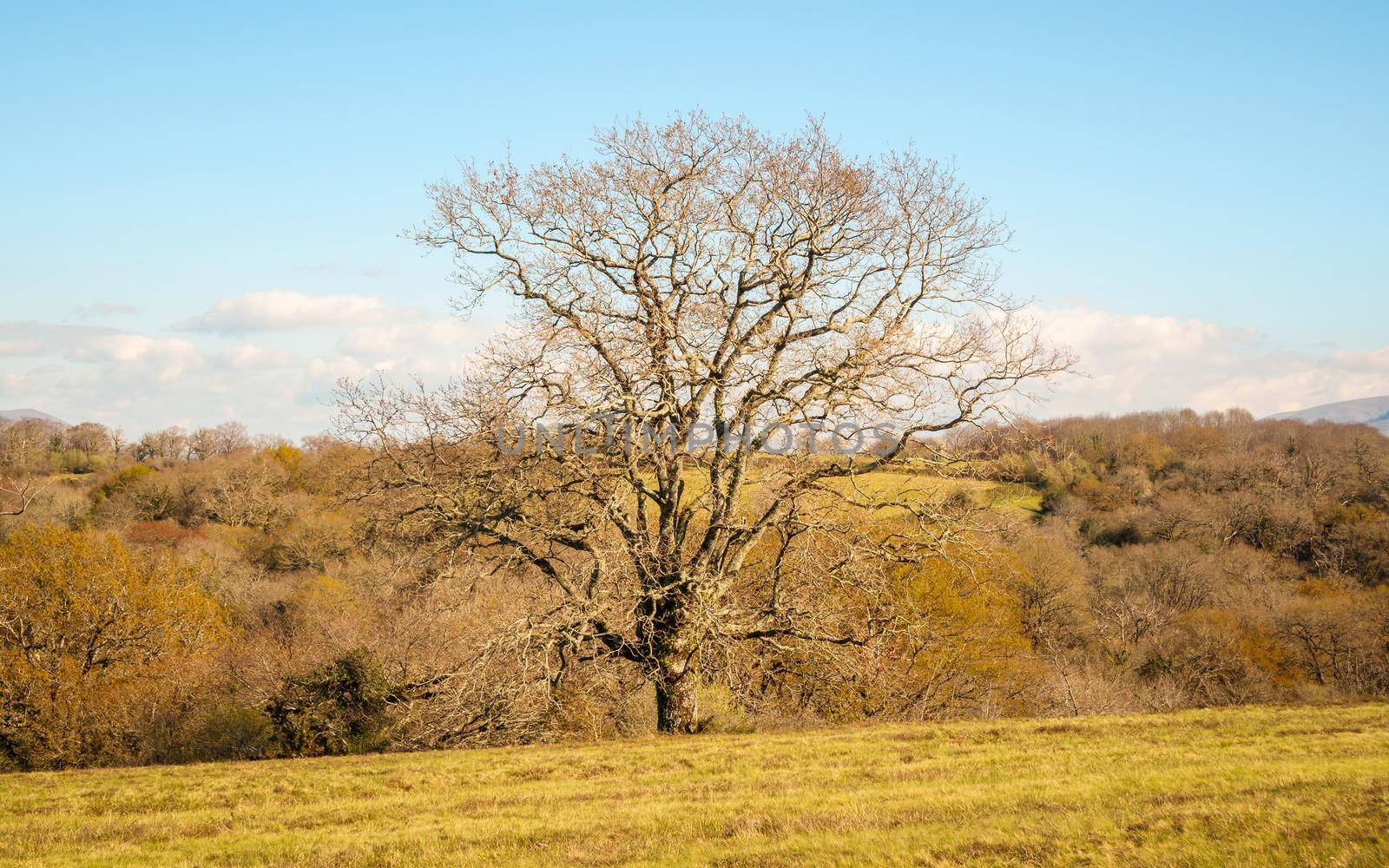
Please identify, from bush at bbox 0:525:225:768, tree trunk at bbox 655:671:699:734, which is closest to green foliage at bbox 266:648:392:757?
tree trunk at bbox 655:671:699:734

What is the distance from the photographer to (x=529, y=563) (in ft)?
60.1

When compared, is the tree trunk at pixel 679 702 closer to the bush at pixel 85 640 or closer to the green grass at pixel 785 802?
the green grass at pixel 785 802

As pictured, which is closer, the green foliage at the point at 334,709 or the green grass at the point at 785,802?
the green grass at the point at 785,802

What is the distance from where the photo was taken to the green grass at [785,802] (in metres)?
8.07

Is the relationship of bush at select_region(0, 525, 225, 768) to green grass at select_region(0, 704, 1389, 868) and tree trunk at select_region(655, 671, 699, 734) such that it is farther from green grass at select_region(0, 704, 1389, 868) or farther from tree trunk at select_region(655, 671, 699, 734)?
tree trunk at select_region(655, 671, 699, 734)

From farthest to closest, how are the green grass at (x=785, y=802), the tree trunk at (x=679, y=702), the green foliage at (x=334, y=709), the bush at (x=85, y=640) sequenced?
the bush at (x=85, y=640), the green foliage at (x=334, y=709), the tree trunk at (x=679, y=702), the green grass at (x=785, y=802)

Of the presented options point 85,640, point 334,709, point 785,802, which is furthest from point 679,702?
point 85,640

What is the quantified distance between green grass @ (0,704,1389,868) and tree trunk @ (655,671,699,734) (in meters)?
1.89

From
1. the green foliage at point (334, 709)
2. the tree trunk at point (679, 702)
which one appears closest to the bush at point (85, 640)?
the green foliage at point (334, 709)

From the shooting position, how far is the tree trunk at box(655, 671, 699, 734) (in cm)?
1719

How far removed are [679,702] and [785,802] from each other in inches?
281

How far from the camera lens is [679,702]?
17.3 metres

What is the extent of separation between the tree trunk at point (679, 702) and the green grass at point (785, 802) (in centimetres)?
189

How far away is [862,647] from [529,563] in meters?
6.42
